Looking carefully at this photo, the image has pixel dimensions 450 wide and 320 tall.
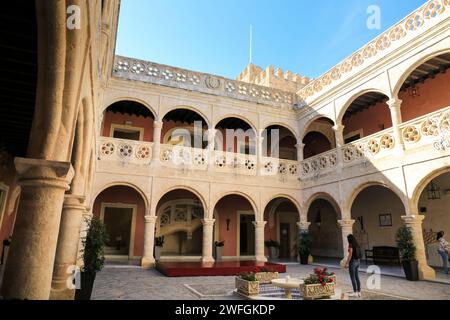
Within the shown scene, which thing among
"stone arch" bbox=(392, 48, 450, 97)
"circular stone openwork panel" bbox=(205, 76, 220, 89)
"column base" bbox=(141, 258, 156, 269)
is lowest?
"column base" bbox=(141, 258, 156, 269)

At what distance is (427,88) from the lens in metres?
11.1

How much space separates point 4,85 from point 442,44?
1036 cm

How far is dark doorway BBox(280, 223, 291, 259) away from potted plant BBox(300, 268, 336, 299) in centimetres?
1054

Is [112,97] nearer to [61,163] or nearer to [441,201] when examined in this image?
[61,163]

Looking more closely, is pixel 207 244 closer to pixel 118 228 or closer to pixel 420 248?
pixel 118 228

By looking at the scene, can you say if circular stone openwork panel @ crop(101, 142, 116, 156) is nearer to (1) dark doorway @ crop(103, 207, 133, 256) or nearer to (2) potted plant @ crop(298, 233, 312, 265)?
(1) dark doorway @ crop(103, 207, 133, 256)

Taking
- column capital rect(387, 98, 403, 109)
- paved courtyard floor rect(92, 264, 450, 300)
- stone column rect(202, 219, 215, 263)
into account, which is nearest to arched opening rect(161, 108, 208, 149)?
stone column rect(202, 219, 215, 263)

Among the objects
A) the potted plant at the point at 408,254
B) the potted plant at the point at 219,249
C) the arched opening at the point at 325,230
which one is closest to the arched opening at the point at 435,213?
the potted plant at the point at 408,254

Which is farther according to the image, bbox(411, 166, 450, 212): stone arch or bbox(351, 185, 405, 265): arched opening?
bbox(351, 185, 405, 265): arched opening

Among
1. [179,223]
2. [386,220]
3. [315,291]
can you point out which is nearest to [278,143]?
[386,220]

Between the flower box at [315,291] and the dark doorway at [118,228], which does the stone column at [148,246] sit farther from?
the flower box at [315,291]

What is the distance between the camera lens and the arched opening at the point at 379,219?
491 inches

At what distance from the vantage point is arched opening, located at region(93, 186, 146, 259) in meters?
12.8

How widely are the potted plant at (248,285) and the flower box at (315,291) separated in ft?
2.92
